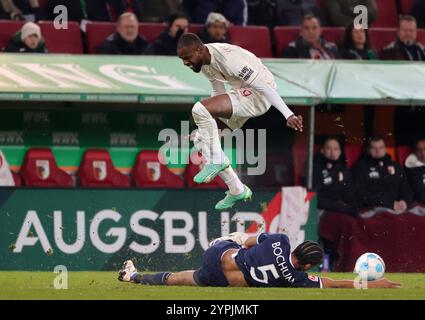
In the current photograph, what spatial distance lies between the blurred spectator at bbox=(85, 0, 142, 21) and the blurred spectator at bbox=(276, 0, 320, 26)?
6.78 ft

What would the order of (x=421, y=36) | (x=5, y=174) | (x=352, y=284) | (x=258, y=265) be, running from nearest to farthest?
(x=258, y=265) → (x=352, y=284) → (x=5, y=174) → (x=421, y=36)

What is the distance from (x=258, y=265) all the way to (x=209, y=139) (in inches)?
61.5

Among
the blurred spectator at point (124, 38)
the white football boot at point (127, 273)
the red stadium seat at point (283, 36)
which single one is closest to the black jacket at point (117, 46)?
the blurred spectator at point (124, 38)

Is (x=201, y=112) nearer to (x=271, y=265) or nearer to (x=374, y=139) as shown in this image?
(x=271, y=265)

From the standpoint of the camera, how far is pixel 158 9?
21562mm

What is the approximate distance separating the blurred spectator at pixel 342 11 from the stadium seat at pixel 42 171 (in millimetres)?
5014

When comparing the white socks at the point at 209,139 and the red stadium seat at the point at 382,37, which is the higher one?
the red stadium seat at the point at 382,37

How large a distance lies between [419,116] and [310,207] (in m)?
2.78

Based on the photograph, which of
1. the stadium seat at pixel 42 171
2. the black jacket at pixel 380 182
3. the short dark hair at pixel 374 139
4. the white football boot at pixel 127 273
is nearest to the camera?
the white football boot at pixel 127 273

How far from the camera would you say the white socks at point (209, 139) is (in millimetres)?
15266

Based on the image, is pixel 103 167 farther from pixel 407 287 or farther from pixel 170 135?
pixel 407 287

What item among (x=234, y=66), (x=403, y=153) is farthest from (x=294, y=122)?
(x=403, y=153)

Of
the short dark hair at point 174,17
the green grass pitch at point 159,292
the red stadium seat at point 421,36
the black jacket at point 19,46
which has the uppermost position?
the short dark hair at point 174,17

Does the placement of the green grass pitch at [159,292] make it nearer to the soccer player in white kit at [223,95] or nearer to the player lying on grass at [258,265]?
the player lying on grass at [258,265]
